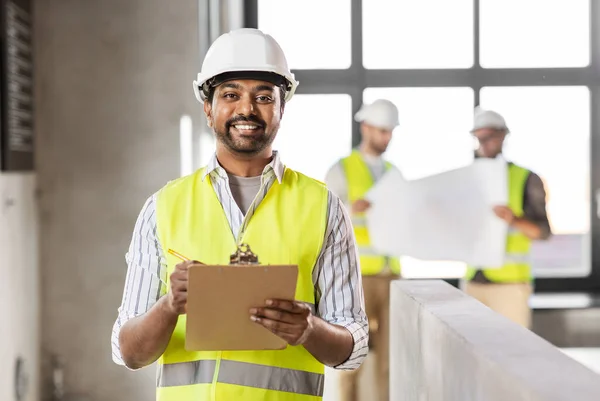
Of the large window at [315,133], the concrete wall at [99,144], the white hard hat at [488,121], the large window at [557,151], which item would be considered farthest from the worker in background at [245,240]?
the large window at [557,151]

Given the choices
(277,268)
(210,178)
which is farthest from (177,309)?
(210,178)

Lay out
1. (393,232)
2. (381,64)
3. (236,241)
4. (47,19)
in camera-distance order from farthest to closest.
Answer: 1. (381,64)
2. (393,232)
3. (47,19)
4. (236,241)

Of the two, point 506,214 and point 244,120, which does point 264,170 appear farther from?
point 506,214

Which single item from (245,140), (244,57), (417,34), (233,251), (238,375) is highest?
(417,34)

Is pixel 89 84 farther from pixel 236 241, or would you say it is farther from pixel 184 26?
pixel 236 241

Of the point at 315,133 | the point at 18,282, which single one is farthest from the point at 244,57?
the point at 315,133

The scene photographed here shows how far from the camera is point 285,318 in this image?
158cm

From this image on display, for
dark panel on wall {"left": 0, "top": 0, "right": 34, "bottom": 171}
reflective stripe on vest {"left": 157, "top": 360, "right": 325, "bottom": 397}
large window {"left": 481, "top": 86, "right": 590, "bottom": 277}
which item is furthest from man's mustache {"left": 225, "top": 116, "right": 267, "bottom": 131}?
large window {"left": 481, "top": 86, "right": 590, "bottom": 277}

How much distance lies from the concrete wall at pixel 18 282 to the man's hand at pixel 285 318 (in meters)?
Result: 2.58

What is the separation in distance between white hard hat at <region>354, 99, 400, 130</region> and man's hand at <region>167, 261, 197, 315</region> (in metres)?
3.53

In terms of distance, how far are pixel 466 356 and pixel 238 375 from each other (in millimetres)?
428

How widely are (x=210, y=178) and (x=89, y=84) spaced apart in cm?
293

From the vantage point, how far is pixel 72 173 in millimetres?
4617

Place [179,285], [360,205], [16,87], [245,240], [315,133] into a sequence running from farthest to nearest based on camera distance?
[315,133] < [360,205] < [16,87] < [245,240] < [179,285]
